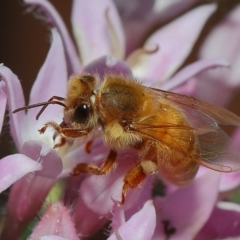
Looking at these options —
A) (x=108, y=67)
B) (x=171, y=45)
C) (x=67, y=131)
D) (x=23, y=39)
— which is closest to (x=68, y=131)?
(x=67, y=131)

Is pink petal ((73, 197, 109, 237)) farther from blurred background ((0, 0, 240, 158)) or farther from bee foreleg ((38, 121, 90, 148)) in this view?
blurred background ((0, 0, 240, 158))

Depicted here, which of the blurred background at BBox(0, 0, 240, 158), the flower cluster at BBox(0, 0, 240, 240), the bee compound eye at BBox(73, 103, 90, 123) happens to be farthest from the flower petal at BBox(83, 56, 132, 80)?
the blurred background at BBox(0, 0, 240, 158)

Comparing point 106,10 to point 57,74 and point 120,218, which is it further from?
point 120,218

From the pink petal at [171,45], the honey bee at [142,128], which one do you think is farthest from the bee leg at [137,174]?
the pink petal at [171,45]

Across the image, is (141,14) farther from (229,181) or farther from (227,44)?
(229,181)


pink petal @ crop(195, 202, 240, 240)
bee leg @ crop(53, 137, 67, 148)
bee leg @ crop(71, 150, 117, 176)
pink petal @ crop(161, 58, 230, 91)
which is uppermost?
bee leg @ crop(53, 137, 67, 148)

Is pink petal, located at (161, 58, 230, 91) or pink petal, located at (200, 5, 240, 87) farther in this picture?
pink petal, located at (200, 5, 240, 87)

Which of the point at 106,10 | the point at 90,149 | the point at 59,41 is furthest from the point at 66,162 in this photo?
the point at 106,10
